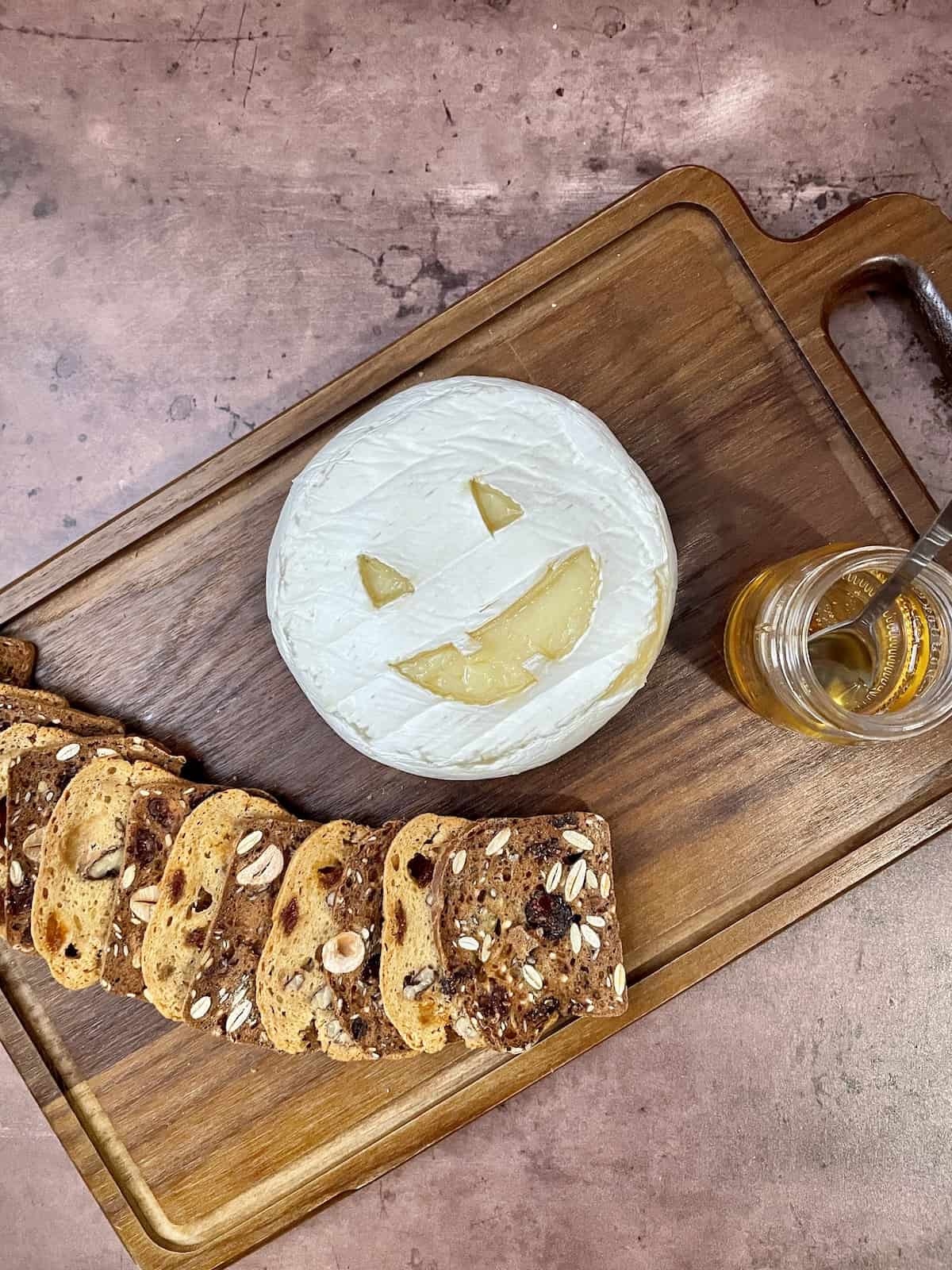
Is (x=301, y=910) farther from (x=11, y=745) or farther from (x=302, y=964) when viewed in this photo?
(x=11, y=745)

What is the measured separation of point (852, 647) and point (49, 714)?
1493 mm

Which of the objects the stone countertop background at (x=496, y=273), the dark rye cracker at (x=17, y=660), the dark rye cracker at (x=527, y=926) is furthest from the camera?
the stone countertop background at (x=496, y=273)

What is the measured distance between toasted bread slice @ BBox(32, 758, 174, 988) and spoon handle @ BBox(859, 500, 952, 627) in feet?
4.29

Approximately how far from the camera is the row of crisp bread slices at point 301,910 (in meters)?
1.49

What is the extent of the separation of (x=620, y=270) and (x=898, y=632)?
33.1 inches

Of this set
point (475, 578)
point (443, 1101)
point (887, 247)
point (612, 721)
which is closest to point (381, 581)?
point (475, 578)

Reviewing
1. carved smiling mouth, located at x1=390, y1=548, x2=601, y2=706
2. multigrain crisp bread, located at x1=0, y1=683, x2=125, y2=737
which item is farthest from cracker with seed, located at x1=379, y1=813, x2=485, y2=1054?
multigrain crisp bread, located at x1=0, y1=683, x2=125, y2=737

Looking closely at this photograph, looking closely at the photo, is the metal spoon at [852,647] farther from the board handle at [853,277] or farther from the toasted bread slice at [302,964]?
the toasted bread slice at [302,964]

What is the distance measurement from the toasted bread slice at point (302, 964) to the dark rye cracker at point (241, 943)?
0.03 meters

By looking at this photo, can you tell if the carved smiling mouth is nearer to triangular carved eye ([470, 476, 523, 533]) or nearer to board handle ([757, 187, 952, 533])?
triangular carved eye ([470, 476, 523, 533])

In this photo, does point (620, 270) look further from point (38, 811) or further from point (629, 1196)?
point (629, 1196)

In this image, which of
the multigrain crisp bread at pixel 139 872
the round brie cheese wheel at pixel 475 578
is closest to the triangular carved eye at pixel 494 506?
the round brie cheese wheel at pixel 475 578

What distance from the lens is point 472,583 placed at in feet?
4.35

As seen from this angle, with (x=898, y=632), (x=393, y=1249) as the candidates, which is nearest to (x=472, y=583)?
(x=898, y=632)
